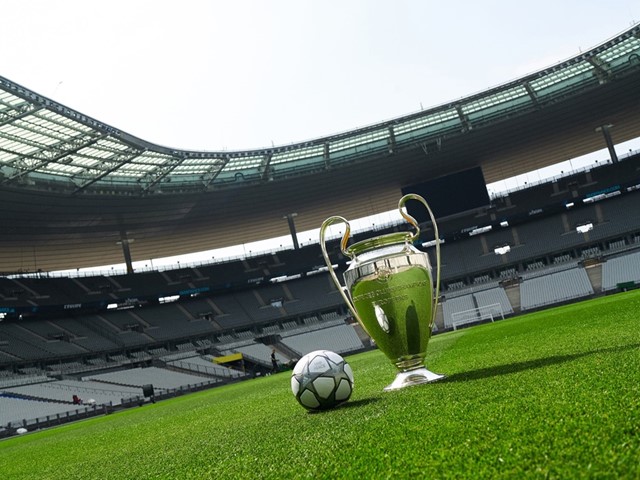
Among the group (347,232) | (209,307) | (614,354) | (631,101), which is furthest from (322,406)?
(209,307)

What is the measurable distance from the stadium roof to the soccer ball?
958 inches

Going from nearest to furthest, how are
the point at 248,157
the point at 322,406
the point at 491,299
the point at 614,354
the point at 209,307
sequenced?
the point at 614,354, the point at 322,406, the point at 248,157, the point at 491,299, the point at 209,307

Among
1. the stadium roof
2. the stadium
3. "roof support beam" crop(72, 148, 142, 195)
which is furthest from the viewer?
"roof support beam" crop(72, 148, 142, 195)

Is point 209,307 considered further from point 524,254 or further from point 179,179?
point 524,254

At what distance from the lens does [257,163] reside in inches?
1590

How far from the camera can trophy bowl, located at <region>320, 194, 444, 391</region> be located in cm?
526

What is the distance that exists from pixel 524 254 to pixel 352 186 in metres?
14.9

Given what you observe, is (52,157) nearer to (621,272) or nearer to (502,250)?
(502,250)

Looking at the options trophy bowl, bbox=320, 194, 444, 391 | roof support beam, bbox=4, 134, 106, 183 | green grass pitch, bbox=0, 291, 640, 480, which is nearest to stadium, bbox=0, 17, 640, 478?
roof support beam, bbox=4, 134, 106, 183

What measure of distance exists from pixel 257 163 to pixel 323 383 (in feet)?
118

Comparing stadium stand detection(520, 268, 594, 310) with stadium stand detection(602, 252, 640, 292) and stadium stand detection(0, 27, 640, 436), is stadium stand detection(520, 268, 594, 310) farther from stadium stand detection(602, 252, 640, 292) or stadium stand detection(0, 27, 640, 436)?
stadium stand detection(602, 252, 640, 292)

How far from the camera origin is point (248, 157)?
38.6m

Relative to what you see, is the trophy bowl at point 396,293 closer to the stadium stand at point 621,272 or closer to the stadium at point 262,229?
the stadium at point 262,229

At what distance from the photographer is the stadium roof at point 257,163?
101 feet
